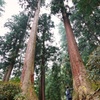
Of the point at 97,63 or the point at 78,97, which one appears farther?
the point at 78,97

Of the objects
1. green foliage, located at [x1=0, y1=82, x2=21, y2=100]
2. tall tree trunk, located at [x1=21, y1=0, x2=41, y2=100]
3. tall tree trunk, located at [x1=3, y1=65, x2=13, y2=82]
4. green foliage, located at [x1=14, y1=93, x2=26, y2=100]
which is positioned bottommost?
green foliage, located at [x1=14, y1=93, x2=26, y2=100]

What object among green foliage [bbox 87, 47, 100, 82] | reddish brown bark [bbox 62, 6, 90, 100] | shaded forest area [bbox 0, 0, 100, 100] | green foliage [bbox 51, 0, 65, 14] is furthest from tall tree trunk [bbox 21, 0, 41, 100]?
green foliage [bbox 51, 0, 65, 14]


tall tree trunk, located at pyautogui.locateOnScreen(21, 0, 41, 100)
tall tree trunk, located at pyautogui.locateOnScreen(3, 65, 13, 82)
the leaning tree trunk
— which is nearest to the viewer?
tall tree trunk, located at pyautogui.locateOnScreen(21, 0, 41, 100)

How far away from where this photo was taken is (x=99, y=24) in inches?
644

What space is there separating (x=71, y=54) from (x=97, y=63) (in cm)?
565

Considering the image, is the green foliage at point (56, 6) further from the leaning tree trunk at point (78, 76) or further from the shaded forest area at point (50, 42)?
the leaning tree trunk at point (78, 76)

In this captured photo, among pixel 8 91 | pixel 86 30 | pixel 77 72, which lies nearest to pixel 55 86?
pixel 86 30

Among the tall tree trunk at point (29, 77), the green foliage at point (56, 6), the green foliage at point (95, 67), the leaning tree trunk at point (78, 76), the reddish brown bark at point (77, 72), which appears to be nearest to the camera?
the green foliage at point (95, 67)

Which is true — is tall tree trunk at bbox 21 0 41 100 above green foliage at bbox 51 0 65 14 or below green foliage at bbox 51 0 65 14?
below

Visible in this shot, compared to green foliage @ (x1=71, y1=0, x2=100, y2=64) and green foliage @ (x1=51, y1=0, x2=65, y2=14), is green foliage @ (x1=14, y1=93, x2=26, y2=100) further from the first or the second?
green foliage @ (x1=51, y1=0, x2=65, y2=14)

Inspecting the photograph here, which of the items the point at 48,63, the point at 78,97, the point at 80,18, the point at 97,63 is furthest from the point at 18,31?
the point at 97,63

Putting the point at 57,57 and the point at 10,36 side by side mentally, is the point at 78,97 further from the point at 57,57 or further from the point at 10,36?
the point at 10,36

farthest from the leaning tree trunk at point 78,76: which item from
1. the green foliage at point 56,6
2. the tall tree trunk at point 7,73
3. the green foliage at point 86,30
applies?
the tall tree trunk at point 7,73

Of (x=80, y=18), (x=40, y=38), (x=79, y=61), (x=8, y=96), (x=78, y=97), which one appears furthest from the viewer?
(x=40, y=38)
